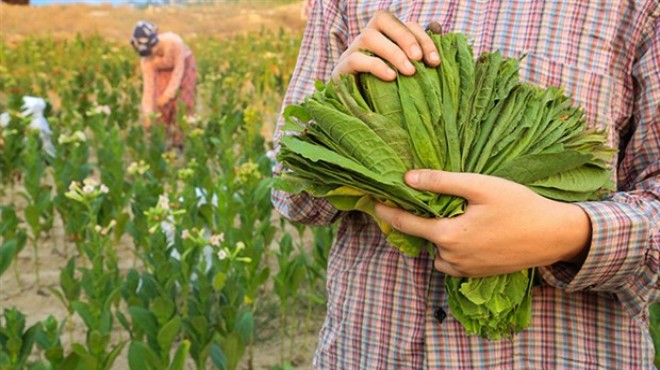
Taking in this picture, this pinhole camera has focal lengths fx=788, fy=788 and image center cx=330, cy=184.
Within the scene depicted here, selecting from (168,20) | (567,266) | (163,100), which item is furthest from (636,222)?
(168,20)

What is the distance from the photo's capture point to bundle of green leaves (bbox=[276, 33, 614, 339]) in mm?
899

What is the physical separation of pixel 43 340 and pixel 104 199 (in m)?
1.64

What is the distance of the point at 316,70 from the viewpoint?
1.23 m

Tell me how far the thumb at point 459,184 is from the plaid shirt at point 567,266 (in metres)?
0.20

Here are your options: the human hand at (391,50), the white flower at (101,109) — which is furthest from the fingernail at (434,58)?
the white flower at (101,109)

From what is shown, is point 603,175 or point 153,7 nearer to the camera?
point 603,175

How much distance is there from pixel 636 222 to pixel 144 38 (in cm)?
714

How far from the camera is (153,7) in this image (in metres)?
14.5

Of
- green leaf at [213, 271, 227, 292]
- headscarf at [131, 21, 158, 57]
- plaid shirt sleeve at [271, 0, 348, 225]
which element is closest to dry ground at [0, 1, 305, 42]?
headscarf at [131, 21, 158, 57]

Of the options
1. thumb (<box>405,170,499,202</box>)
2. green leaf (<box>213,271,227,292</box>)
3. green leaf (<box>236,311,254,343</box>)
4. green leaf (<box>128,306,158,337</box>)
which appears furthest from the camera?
green leaf (<box>213,271,227,292</box>)

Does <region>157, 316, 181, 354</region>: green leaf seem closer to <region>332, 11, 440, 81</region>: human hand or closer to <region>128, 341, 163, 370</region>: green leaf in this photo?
<region>128, 341, 163, 370</region>: green leaf

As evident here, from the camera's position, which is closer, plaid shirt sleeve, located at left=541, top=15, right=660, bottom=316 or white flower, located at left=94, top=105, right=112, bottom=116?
plaid shirt sleeve, located at left=541, top=15, right=660, bottom=316

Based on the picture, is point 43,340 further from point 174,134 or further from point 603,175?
point 174,134

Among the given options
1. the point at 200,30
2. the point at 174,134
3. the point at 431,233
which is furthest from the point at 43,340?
the point at 200,30
